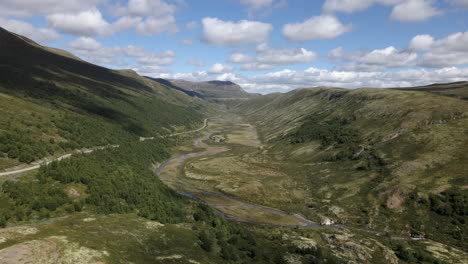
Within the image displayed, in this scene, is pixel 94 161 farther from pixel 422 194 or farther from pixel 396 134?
pixel 396 134

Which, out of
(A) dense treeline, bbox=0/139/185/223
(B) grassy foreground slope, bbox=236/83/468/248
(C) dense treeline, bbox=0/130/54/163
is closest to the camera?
(A) dense treeline, bbox=0/139/185/223

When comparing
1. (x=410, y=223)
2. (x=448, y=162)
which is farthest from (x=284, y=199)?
(x=448, y=162)

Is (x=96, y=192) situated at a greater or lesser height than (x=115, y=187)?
greater

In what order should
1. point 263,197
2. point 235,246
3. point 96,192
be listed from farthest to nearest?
point 263,197 < point 96,192 < point 235,246

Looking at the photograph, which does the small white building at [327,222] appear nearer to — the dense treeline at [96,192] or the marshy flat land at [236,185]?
the marshy flat land at [236,185]

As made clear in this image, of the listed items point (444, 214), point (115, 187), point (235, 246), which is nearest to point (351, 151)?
point (444, 214)

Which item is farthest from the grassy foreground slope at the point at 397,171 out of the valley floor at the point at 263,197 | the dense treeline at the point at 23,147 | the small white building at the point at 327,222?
the dense treeline at the point at 23,147

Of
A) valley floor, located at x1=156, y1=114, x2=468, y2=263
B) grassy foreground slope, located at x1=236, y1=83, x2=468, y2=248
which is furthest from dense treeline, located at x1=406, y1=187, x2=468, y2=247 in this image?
valley floor, located at x1=156, y1=114, x2=468, y2=263

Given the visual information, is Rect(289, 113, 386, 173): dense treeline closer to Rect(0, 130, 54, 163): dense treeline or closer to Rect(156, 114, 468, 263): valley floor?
Rect(156, 114, 468, 263): valley floor

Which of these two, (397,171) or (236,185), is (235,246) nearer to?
→ (236,185)
